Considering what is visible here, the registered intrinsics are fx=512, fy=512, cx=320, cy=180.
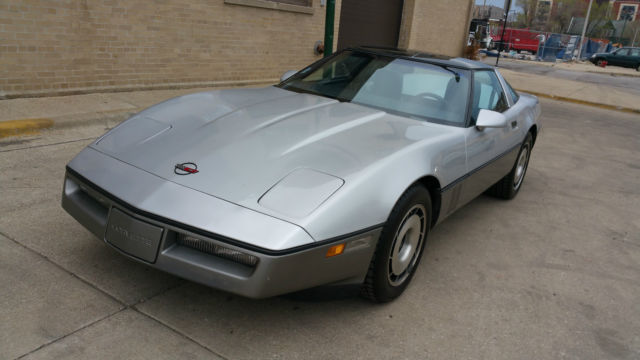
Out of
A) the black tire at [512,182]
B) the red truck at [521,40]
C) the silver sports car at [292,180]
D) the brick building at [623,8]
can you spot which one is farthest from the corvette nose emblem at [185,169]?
the brick building at [623,8]

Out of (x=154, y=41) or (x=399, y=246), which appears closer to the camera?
(x=399, y=246)

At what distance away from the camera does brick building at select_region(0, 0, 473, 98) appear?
6.04 meters

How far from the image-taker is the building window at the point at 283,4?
8.78m

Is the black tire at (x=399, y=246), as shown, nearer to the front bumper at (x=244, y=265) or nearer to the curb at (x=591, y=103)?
the front bumper at (x=244, y=265)

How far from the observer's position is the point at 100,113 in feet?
19.6

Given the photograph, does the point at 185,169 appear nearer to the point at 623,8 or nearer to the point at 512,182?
the point at 512,182

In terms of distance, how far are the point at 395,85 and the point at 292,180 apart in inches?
66.8

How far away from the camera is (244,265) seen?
7.35 ft

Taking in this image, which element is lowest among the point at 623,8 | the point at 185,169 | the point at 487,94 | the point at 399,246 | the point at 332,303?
the point at 332,303

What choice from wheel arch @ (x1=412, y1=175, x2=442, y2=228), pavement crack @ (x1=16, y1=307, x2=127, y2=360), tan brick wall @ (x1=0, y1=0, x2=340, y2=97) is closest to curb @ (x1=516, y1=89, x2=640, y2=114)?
tan brick wall @ (x1=0, y1=0, x2=340, y2=97)

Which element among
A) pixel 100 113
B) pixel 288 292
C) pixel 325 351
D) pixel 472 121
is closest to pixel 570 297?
pixel 472 121

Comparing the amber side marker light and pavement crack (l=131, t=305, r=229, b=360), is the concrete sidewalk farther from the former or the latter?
pavement crack (l=131, t=305, r=229, b=360)

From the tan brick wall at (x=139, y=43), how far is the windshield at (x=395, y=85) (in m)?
3.69

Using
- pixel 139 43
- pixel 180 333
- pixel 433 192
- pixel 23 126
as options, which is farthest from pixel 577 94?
pixel 180 333
